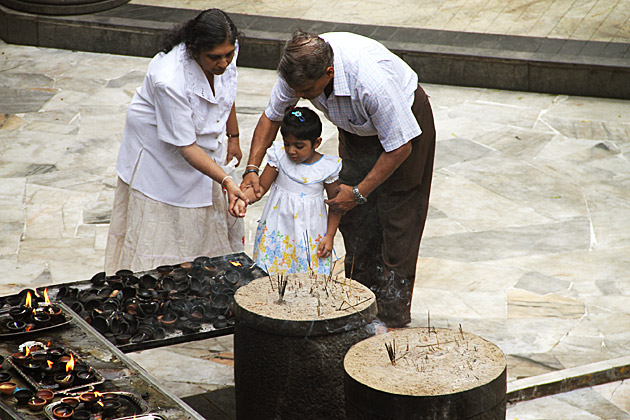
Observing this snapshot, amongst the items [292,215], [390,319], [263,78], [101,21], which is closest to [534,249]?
[390,319]

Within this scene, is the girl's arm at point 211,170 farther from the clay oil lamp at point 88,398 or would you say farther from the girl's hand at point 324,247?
the clay oil lamp at point 88,398

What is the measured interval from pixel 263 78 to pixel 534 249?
4712 mm

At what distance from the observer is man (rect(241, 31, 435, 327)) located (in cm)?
466

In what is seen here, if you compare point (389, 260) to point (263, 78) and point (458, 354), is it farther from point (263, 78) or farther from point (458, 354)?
point (263, 78)

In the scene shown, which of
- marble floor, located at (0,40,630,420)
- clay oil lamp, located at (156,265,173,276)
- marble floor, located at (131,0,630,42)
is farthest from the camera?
marble floor, located at (131,0,630,42)

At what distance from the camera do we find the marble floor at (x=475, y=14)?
11.1m

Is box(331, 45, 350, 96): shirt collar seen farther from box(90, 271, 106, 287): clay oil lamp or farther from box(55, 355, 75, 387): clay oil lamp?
box(55, 355, 75, 387): clay oil lamp

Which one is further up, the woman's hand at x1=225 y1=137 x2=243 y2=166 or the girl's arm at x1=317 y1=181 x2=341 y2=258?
the woman's hand at x1=225 y1=137 x2=243 y2=166

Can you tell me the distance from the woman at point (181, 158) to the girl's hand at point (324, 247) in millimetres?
508

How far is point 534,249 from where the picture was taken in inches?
265

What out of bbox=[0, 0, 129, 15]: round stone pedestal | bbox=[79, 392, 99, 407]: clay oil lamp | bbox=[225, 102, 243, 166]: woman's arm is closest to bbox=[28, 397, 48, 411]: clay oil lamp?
bbox=[79, 392, 99, 407]: clay oil lamp

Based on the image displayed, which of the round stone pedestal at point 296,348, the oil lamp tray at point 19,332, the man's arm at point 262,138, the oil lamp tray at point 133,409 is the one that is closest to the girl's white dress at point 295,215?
the man's arm at point 262,138

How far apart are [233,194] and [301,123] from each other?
51 cm

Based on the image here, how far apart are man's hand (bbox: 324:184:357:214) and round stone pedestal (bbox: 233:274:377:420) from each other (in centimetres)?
99
